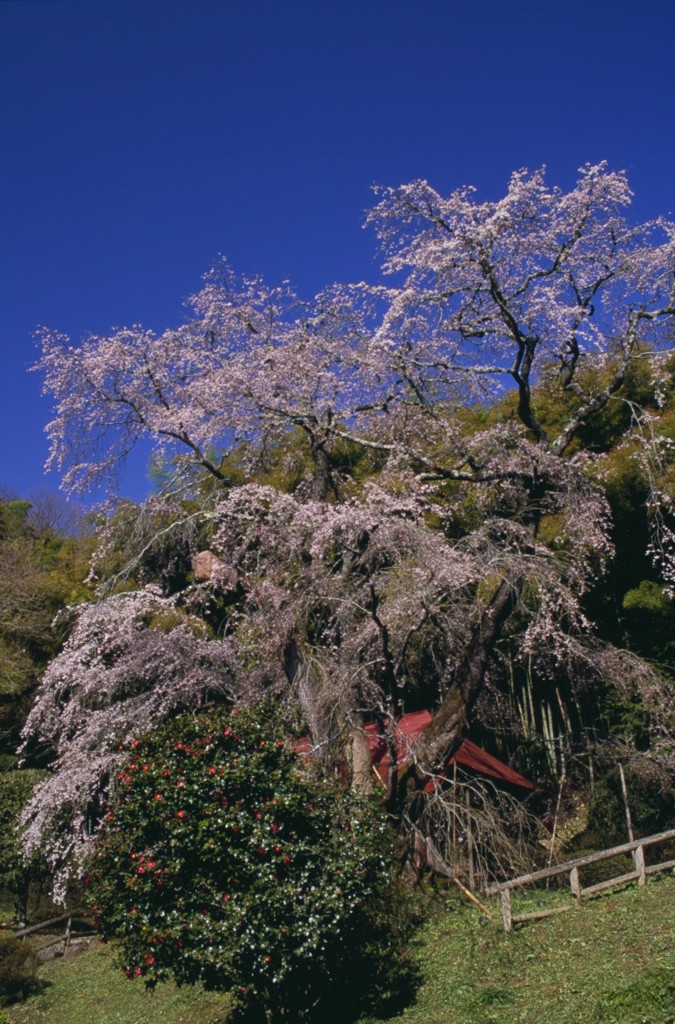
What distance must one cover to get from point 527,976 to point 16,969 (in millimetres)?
6890

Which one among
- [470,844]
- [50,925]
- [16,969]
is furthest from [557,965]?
[50,925]

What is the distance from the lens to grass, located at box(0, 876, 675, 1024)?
564cm

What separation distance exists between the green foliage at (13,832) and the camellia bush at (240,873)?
6567mm

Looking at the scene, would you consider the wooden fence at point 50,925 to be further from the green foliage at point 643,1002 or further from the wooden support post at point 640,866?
the green foliage at point 643,1002

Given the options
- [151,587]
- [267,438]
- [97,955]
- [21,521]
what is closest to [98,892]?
[151,587]

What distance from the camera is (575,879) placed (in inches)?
316

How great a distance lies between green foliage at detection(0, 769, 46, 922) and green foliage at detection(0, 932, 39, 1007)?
5.10ft

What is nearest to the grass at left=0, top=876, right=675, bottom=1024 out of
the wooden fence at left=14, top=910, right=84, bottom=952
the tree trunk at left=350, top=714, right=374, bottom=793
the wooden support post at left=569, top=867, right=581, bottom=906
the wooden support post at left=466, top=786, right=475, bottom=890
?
the wooden support post at left=569, top=867, right=581, bottom=906

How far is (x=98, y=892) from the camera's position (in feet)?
21.3

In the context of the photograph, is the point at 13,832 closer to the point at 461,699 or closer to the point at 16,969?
the point at 16,969

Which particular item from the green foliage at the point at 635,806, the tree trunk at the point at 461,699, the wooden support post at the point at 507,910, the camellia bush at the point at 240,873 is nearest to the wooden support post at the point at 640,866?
the wooden support post at the point at 507,910

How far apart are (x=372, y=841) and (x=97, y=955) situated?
7.09m

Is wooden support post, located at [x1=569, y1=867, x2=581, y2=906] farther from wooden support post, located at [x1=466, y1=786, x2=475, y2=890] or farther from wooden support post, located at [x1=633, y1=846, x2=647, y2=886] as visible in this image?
wooden support post, located at [x1=466, y1=786, x2=475, y2=890]

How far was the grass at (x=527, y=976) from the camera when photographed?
5.64m
